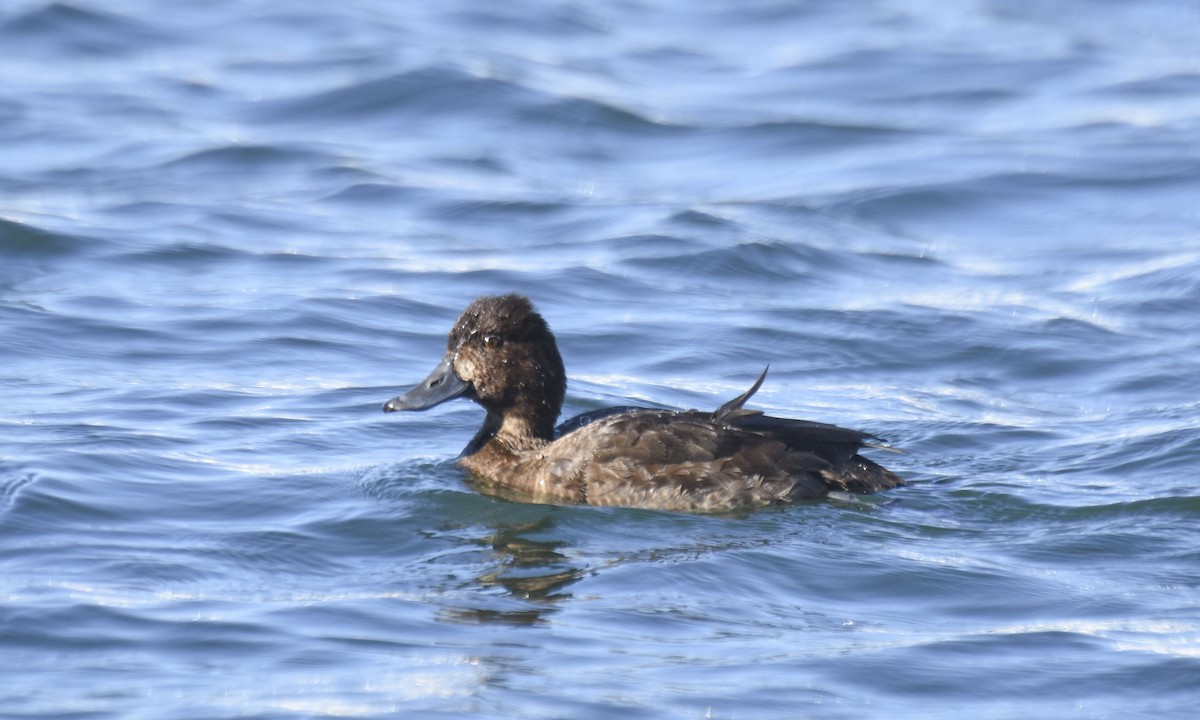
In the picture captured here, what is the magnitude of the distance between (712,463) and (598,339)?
374cm

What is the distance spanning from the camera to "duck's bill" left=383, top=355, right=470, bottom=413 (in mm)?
9305

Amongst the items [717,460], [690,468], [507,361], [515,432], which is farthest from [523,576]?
[507,361]

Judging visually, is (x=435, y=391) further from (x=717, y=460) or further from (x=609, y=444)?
(x=717, y=460)

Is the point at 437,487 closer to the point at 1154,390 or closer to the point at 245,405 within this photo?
the point at 245,405

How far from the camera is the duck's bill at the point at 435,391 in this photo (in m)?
9.30

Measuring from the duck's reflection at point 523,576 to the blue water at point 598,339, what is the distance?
0.03 m

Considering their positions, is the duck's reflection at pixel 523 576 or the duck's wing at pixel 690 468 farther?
the duck's wing at pixel 690 468

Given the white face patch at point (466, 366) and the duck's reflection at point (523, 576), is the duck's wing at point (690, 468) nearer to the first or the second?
the duck's reflection at point (523, 576)

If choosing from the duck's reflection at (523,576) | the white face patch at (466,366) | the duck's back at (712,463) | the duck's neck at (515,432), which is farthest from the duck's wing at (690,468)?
the white face patch at (466,366)

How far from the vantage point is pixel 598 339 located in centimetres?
1217

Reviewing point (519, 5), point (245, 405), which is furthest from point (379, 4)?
point (245, 405)

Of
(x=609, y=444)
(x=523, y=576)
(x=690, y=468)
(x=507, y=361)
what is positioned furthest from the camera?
(x=507, y=361)

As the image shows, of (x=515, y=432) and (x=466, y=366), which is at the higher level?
(x=466, y=366)

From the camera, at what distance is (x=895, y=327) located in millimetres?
12555
